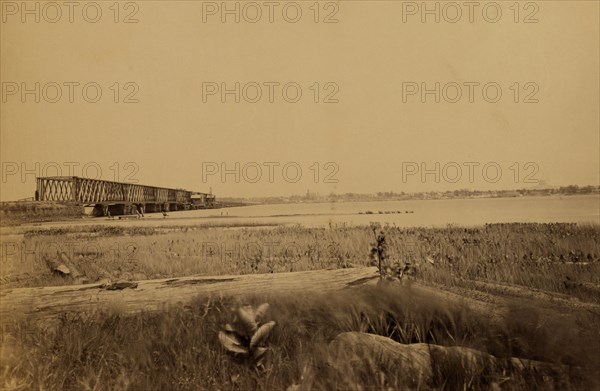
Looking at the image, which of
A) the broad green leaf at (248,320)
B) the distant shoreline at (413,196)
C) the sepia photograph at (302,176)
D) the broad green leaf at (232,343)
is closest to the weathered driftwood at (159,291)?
the sepia photograph at (302,176)

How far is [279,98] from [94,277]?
5.20ft

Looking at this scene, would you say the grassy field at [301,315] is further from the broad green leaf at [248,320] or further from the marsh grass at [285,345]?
the broad green leaf at [248,320]

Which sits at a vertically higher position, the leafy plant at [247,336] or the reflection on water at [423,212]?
the reflection on water at [423,212]

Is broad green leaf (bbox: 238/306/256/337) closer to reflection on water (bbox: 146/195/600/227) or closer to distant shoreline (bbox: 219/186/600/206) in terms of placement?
reflection on water (bbox: 146/195/600/227)

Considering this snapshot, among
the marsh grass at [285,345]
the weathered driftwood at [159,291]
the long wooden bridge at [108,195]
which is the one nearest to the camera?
the marsh grass at [285,345]

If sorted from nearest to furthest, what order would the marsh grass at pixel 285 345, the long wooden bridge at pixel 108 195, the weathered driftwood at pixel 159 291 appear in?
the marsh grass at pixel 285 345, the weathered driftwood at pixel 159 291, the long wooden bridge at pixel 108 195

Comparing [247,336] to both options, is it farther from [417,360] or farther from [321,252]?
[417,360]

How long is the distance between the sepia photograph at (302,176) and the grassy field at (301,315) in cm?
1

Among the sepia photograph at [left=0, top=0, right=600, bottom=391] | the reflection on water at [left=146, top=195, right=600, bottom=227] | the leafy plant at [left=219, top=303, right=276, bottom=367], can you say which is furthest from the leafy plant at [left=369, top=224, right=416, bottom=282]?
the leafy plant at [left=219, top=303, right=276, bottom=367]

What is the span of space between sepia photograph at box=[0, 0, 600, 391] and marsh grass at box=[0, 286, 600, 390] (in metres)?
0.01

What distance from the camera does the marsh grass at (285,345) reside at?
101 inches

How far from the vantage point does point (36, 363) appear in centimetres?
267

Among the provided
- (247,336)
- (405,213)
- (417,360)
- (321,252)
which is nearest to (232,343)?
(247,336)

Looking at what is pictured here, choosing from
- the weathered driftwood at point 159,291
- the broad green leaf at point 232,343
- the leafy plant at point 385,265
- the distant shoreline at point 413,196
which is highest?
the distant shoreline at point 413,196
